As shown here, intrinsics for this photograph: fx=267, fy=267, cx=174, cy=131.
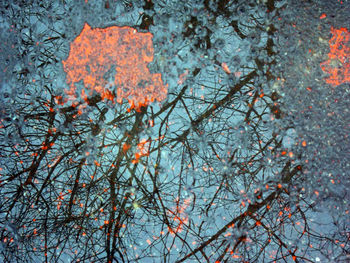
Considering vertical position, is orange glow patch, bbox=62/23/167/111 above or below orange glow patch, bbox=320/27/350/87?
above

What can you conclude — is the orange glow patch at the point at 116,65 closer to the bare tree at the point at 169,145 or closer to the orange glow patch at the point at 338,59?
the bare tree at the point at 169,145

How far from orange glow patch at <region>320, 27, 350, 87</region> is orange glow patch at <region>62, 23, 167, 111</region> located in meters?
0.52

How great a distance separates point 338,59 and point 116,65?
27.7 inches

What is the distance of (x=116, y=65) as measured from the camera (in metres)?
0.85

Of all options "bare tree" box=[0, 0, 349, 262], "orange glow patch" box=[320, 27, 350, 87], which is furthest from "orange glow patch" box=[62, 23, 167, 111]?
"orange glow patch" box=[320, 27, 350, 87]

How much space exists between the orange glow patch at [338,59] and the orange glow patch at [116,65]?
52cm

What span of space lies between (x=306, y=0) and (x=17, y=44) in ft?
3.22

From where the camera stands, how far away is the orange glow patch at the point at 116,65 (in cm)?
85

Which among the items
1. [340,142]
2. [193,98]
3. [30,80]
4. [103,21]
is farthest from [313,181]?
[30,80]

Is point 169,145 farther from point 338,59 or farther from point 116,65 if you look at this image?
point 338,59

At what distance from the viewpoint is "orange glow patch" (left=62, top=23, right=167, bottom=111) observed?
33.4 inches

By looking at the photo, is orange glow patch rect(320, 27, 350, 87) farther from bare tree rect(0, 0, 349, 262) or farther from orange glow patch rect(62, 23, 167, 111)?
orange glow patch rect(62, 23, 167, 111)

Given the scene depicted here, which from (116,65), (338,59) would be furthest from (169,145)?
(338,59)

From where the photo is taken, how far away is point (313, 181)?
0.81 meters
